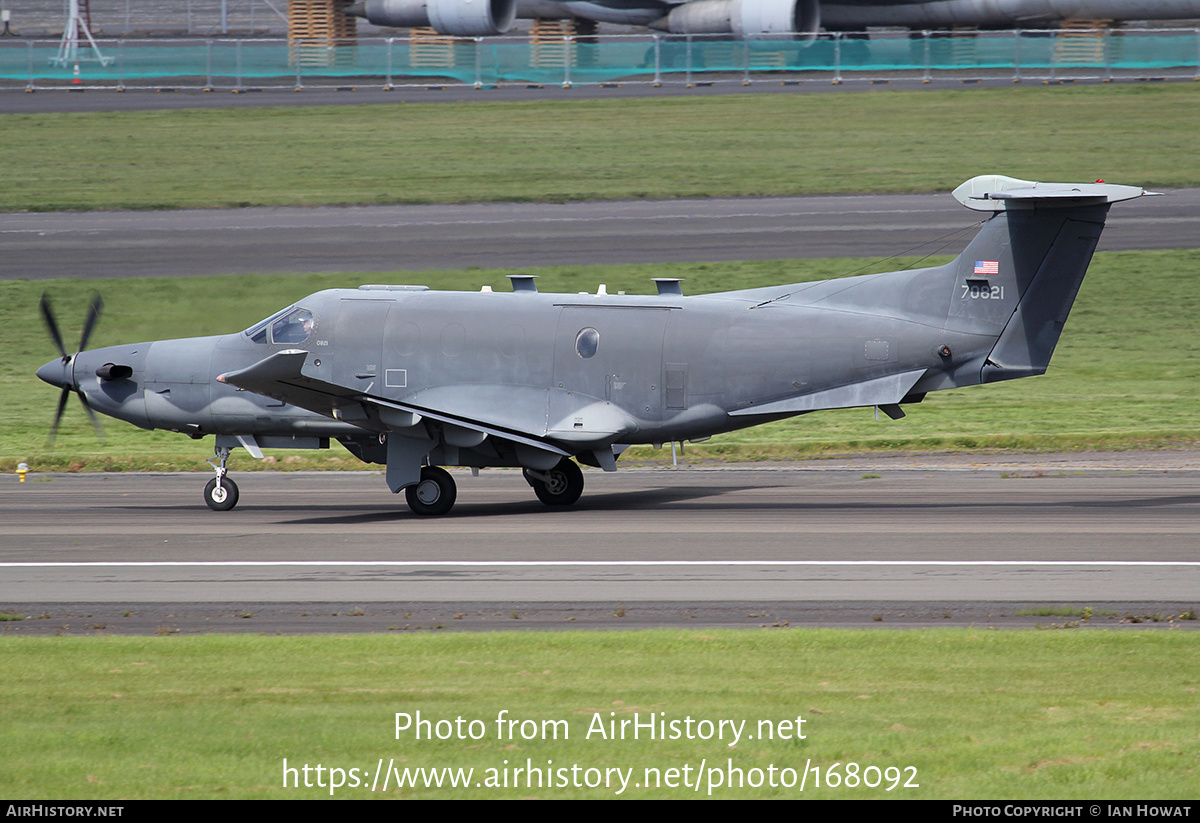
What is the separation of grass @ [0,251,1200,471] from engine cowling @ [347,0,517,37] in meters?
29.6

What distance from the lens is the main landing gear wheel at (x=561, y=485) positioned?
2086 cm

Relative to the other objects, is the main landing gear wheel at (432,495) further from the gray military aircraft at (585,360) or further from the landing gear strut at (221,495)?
the landing gear strut at (221,495)

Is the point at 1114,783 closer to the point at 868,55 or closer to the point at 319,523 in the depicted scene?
the point at 319,523

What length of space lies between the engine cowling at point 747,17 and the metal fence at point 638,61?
0.62 m

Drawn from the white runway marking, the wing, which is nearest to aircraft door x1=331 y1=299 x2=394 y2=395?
the wing

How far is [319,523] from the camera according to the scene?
766 inches

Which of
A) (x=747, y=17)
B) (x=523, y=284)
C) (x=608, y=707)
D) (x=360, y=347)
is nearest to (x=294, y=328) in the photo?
(x=360, y=347)

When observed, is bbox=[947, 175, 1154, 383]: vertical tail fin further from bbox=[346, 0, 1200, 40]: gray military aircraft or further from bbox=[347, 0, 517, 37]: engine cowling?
bbox=[347, 0, 517, 37]: engine cowling

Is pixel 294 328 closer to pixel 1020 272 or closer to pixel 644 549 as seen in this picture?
pixel 644 549

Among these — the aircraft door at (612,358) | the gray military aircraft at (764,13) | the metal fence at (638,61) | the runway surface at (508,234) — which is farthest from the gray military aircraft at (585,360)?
the gray military aircraft at (764,13)

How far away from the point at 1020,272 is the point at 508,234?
2328 cm

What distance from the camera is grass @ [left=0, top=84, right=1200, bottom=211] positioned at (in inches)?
1783

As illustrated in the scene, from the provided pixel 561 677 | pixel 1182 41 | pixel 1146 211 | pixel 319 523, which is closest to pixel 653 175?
pixel 1146 211

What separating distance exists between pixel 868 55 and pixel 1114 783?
53.8m
